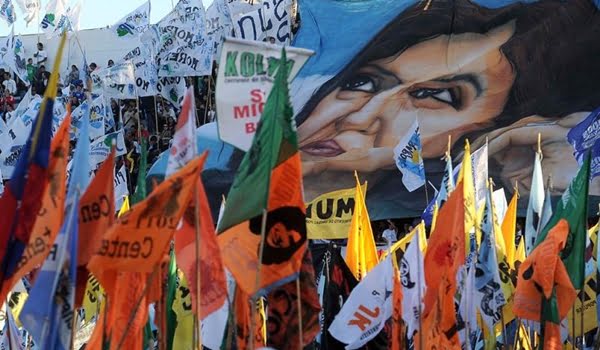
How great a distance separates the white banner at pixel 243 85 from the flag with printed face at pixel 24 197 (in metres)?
0.94

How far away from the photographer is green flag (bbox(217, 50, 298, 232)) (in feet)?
22.3

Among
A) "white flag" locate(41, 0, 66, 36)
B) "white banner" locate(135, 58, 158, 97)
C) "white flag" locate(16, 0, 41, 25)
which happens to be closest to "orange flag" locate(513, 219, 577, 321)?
"white banner" locate(135, 58, 158, 97)

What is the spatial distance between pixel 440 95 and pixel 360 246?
618 centimetres

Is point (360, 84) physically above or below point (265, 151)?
below

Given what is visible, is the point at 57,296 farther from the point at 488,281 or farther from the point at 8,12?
the point at 8,12

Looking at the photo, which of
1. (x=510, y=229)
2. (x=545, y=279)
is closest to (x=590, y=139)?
(x=510, y=229)

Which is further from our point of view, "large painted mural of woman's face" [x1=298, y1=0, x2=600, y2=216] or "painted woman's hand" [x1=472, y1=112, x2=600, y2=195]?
"large painted mural of woman's face" [x1=298, y1=0, x2=600, y2=216]

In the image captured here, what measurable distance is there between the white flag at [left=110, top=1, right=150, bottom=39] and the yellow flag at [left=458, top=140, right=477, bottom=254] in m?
10.5

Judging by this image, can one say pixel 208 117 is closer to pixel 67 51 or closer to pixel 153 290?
pixel 67 51

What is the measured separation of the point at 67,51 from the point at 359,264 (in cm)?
1346

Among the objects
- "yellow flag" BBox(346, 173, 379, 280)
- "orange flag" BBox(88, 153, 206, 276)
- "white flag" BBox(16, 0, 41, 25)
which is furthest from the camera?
"white flag" BBox(16, 0, 41, 25)

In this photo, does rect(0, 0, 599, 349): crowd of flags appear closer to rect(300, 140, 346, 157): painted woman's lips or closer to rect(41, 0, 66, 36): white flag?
rect(300, 140, 346, 157): painted woman's lips

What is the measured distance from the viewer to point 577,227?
8.64m

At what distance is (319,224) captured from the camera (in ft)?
40.5
